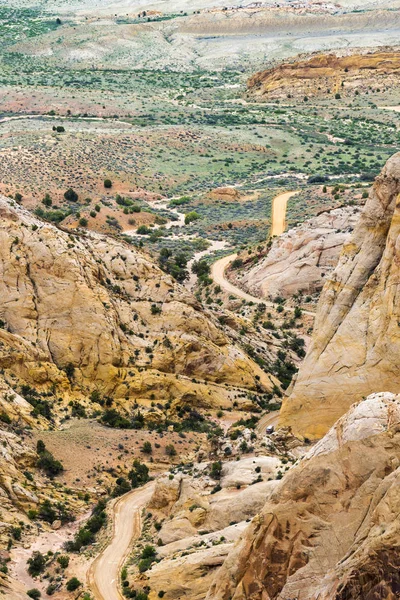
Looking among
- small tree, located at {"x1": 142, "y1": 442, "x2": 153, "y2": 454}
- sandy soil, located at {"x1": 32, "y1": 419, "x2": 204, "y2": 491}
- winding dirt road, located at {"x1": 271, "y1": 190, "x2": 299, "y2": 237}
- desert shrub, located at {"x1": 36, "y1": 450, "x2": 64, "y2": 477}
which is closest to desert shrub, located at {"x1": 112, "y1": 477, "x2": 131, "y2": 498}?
sandy soil, located at {"x1": 32, "y1": 419, "x2": 204, "y2": 491}

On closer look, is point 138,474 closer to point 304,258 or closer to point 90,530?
point 90,530

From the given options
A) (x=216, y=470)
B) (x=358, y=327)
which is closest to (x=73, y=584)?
(x=216, y=470)

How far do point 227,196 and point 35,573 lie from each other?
9637 cm

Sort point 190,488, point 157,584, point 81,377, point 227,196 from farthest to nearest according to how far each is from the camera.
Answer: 1. point 227,196
2. point 81,377
3. point 190,488
4. point 157,584

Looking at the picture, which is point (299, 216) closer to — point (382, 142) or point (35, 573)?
point (382, 142)

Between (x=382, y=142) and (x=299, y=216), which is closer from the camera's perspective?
(x=299, y=216)

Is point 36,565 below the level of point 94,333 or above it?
Result: below

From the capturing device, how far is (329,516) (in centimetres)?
2459

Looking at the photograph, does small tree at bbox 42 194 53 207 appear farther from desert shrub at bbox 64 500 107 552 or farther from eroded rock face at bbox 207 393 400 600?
eroded rock face at bbox 207 393 400 600

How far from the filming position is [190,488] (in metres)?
43.6

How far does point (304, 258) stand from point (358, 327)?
4854cm

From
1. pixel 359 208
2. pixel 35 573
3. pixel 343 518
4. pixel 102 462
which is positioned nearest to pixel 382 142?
pixel 359 208

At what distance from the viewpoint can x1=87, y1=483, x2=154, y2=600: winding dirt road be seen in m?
38.4

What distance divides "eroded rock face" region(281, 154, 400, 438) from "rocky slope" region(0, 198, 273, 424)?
16.9 metres
